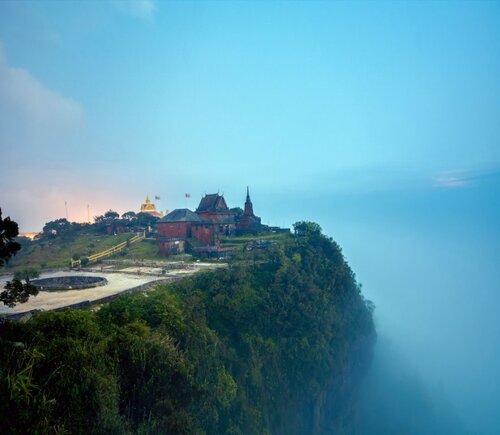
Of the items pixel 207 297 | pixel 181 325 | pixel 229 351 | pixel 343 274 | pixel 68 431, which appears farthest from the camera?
pixel 343 274

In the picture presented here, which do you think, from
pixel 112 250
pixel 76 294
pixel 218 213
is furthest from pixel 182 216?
pixel 76 294

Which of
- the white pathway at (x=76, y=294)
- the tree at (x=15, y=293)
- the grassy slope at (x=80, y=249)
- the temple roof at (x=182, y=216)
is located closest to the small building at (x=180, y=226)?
the temple roof at (x=182, y=216)

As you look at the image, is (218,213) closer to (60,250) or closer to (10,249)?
(60,250)

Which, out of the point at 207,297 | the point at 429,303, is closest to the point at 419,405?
the point at 207,297

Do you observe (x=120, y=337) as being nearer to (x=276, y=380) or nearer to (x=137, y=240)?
(x=276, y=380)

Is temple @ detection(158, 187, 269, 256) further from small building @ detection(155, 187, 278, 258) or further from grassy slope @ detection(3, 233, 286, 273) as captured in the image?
grassy slope @ detection(3, 233, 286, 273)

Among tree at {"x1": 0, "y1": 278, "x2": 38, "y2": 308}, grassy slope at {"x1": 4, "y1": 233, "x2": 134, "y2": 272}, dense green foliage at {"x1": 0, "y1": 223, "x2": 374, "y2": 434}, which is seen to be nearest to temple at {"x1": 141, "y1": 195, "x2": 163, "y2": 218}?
grassy slope at {"x1": 4, "y1": 233, "x2": 134, "y2": 272}
